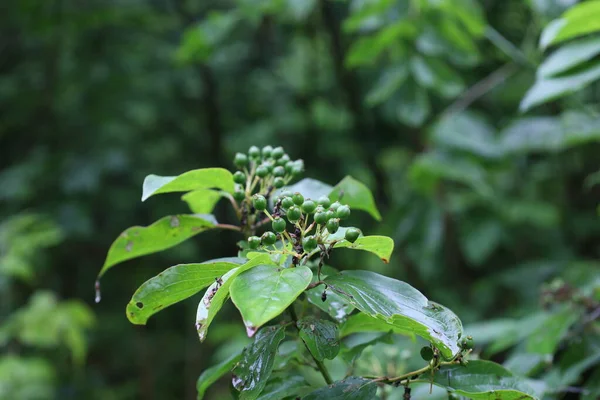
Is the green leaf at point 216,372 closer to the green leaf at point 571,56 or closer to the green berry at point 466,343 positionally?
the green berry at point 466,343

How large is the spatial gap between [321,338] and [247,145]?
1583 millimetres

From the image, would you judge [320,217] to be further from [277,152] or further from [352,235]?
[277,152]

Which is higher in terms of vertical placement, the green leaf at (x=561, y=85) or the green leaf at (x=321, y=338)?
the green leaf at (x=561, y=85)

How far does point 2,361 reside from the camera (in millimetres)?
1957

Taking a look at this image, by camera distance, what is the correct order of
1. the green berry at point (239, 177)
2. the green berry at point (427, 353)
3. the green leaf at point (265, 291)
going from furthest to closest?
the green berry at point (239, 177) < the green berry at point (427, 353) < the green leaf at point (265, 291)

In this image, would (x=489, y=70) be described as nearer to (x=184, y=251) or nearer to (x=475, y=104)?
(x=475, y=104)

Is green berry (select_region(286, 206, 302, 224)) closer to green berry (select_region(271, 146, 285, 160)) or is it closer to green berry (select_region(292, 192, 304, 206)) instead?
green berry (select_region(292, 192, 304, 206))

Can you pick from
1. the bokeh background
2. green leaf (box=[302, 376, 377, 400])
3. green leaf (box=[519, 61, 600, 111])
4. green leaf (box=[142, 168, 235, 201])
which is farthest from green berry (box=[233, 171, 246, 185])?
the bokeh background

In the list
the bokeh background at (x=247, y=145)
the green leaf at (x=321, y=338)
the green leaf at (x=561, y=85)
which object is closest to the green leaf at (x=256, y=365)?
the green leaf at (x=321, y=338)

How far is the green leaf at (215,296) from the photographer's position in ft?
1.34

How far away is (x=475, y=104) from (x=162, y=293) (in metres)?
1.85

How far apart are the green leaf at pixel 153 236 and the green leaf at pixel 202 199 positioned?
0.04 metres

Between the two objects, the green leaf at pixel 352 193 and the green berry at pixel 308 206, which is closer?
the green berry at pixel 308 206

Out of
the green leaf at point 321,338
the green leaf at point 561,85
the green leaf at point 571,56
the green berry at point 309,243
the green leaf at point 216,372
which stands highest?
the green leaf at point 571,56
